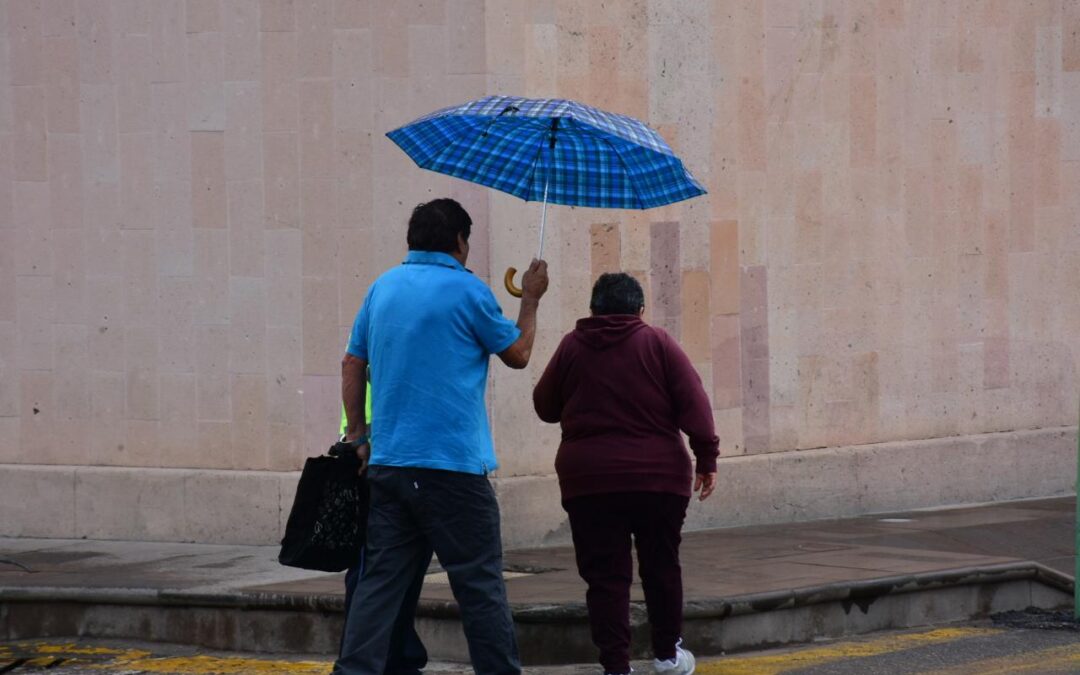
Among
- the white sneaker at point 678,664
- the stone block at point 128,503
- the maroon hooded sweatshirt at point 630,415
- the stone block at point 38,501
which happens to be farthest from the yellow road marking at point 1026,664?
the stone block at point 38,501

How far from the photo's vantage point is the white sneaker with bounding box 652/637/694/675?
751 centimetres

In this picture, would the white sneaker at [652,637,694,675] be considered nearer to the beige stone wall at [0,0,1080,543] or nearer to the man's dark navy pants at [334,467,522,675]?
the man's dark navy pants at [334,467,522,675]

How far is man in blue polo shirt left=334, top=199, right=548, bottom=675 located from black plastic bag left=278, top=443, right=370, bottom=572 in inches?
6.9

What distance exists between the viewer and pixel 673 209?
456 inches

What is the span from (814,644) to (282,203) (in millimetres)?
4507

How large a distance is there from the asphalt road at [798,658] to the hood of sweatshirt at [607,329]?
1.52 m

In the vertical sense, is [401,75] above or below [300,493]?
above

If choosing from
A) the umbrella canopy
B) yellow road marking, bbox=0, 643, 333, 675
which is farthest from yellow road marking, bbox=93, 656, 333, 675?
the umbrella canopy

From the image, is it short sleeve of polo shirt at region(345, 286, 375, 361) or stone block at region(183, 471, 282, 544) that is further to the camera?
stone block at region(183, 471, 282, 544)

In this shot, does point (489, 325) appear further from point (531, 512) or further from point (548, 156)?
point (531, 512)

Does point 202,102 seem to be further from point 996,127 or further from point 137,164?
point 996,127

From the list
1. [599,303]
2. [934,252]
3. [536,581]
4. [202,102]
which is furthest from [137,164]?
[934,252]

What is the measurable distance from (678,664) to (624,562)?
516 millimetres

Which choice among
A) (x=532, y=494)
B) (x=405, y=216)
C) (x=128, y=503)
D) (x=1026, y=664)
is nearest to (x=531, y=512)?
(x=532, y=494)
